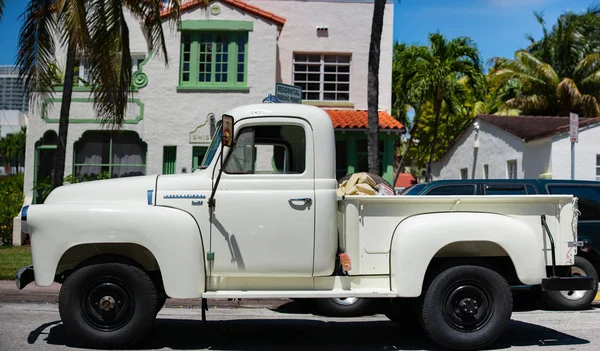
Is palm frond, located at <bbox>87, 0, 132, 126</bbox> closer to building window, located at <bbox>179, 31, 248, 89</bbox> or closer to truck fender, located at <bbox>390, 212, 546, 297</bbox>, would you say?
building window, located at <bbox>179, 31, 248, 89</bbox>

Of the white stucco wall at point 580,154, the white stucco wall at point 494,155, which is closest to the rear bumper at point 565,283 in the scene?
the white stucco wall at point 580,154

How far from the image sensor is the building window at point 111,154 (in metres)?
17.5

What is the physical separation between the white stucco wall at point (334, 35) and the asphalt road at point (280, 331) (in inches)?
413

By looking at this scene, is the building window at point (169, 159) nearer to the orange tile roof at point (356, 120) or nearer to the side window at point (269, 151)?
the orange tile roof at point (356, 120)

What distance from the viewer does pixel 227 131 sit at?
5.87 meters

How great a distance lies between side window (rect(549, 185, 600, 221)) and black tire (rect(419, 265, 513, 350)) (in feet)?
13.3

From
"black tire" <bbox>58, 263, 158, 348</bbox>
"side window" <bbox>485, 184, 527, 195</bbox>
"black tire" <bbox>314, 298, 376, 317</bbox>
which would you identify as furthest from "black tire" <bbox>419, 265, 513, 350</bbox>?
"side window" <bbox>485, 184, 527, 195</bbox>

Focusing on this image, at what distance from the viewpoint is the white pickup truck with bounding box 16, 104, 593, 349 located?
20.1 ft

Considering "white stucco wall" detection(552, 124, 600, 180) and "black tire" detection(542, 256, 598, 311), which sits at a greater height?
"white stucco wall" detection(552, 124, 600, 180)

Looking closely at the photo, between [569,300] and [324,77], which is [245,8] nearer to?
[324,77]

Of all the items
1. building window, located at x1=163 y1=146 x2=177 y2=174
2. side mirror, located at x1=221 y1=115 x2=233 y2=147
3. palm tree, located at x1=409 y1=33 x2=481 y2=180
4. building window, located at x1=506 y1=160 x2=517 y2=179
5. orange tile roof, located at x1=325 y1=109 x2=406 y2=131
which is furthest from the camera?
palm tree, located at x1=409 y1=33 x2=481 y2=180

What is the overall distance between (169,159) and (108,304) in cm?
1163

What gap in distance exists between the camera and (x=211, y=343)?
6.79 m

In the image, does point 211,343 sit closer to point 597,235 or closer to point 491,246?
point 491,246
